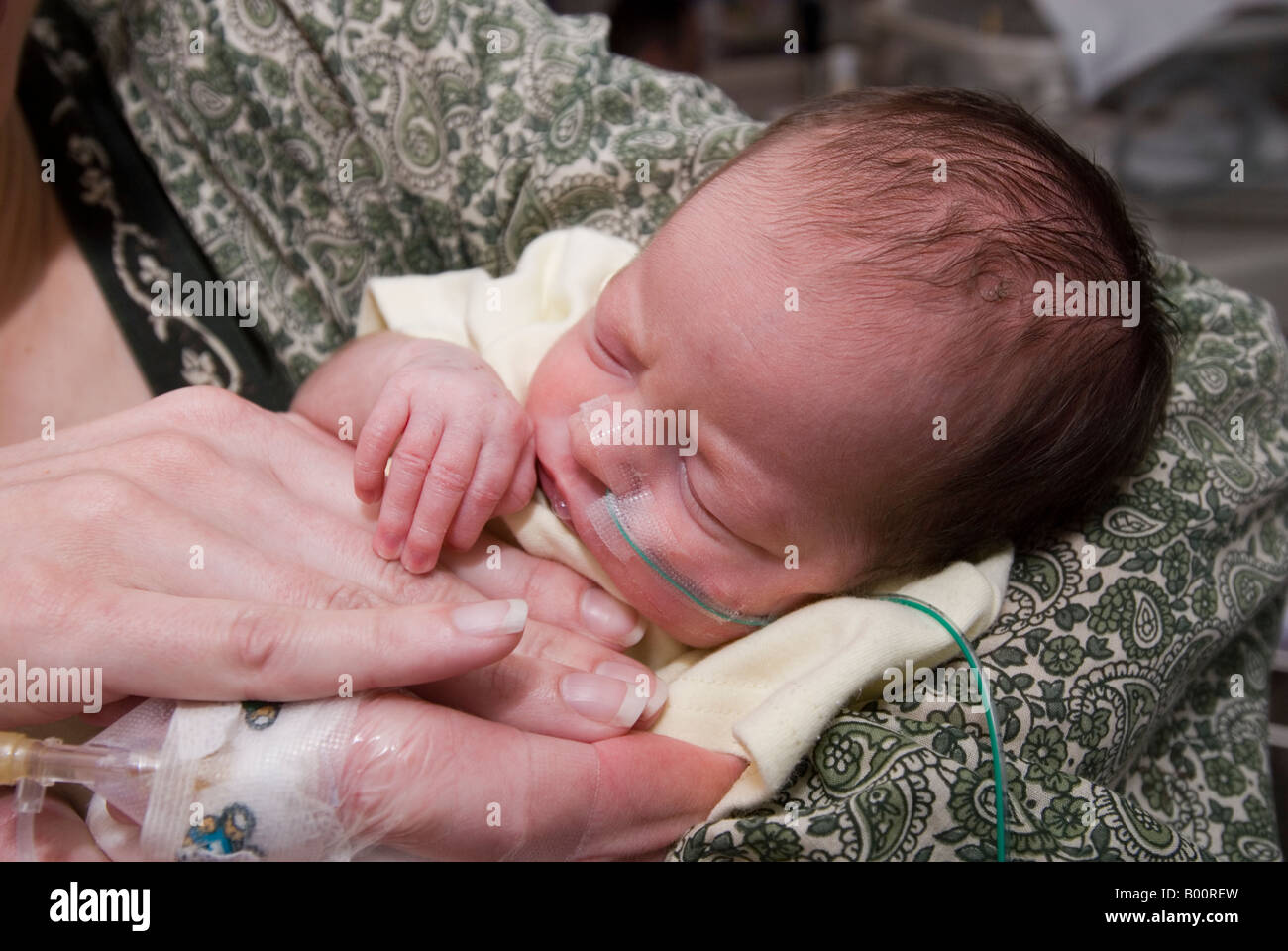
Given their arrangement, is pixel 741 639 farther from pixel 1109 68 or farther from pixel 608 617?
pixel 1109 68

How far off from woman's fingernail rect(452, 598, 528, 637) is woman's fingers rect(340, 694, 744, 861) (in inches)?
3.4

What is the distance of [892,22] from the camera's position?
3936 millimetres

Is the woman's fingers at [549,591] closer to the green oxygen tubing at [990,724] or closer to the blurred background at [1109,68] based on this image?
the green oxygen tubing at [990,724]

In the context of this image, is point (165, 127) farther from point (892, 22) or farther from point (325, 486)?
point (892, 22)

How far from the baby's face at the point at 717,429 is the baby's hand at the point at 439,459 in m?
0.07

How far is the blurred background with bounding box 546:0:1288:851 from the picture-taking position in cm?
344

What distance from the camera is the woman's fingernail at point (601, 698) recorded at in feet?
3.04

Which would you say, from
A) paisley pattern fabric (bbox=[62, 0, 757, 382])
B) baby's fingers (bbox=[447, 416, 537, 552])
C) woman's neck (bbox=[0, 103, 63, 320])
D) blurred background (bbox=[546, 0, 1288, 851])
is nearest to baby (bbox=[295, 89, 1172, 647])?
baby's fingers (bbox=[447, 416, 537, 552])

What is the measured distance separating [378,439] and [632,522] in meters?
0.27

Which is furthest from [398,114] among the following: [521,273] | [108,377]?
[108,377]

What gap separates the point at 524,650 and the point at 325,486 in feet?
0.95

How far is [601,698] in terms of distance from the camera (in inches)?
36.6

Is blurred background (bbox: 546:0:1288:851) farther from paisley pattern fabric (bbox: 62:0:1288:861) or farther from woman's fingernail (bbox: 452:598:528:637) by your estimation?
woman's fingernail (bbox: 452:598:528:637)
